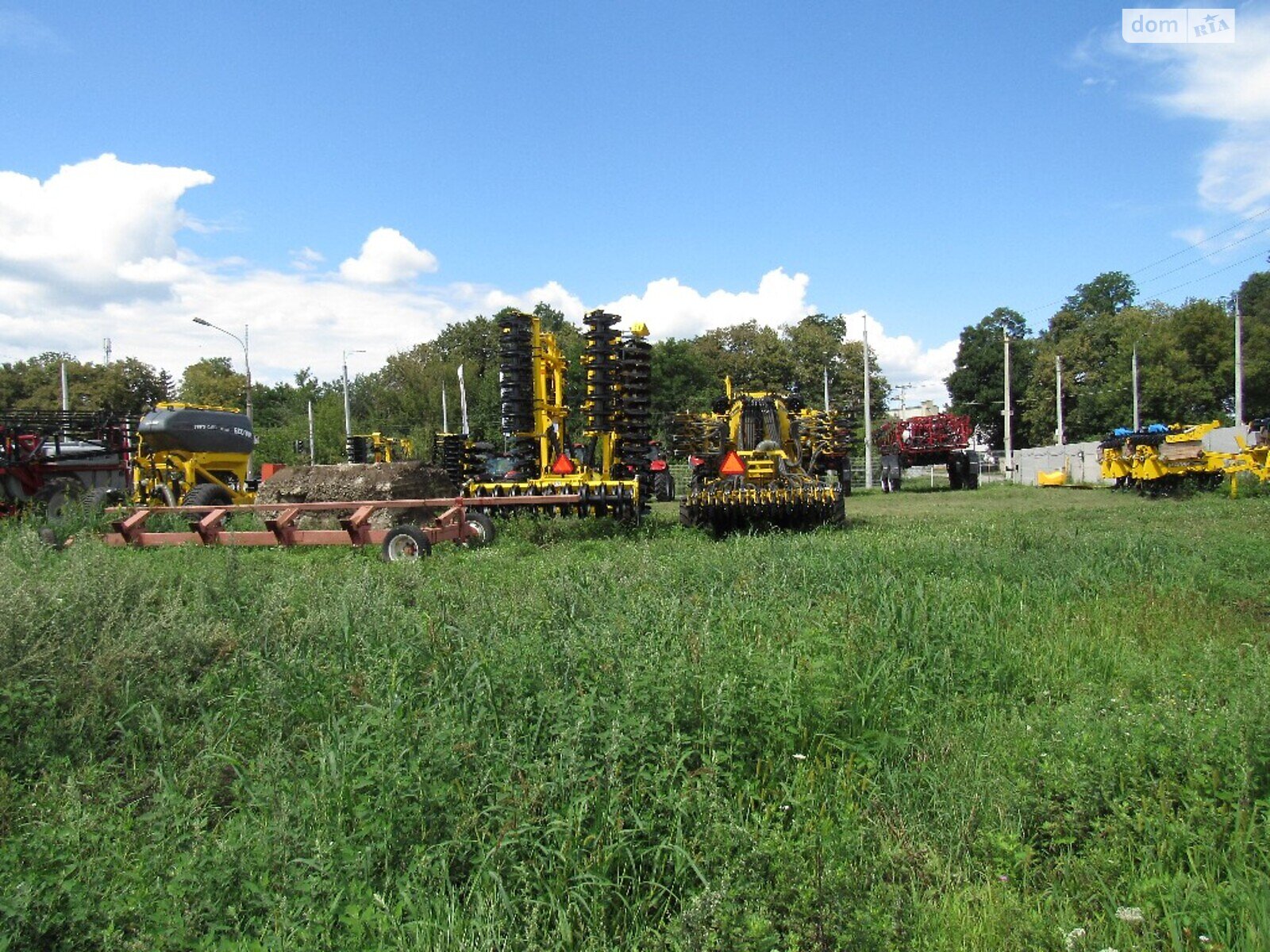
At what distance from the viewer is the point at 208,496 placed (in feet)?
49.7

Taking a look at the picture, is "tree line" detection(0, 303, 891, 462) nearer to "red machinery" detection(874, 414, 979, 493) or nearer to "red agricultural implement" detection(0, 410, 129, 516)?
"red machinery" detection(874, 414, 979, 493)

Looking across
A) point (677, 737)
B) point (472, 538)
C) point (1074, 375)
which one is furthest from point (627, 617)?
point (1074, 375)

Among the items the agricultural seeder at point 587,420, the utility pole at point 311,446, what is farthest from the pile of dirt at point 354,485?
the utility pole at point 311,446

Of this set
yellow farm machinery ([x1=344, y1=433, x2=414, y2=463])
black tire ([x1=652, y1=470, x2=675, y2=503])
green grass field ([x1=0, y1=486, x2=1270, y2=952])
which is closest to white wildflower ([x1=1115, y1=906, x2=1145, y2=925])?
green grass field ([x1=0, y1=486, x2=1270, y2=952])

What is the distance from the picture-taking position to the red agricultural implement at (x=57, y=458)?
15.4 meters

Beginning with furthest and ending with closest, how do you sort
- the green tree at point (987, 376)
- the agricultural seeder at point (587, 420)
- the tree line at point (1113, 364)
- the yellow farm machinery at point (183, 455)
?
the green tree at point (987, 376) → the tree line at point (1113, 364) → the yellow farm machinery at point (183, 455) → the agricultural seeder at point (587, 420)

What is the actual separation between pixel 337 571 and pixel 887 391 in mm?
45422

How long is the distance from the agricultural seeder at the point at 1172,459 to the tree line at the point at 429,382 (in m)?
22.8

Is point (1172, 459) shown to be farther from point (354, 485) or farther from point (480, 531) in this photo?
point (354, 485)

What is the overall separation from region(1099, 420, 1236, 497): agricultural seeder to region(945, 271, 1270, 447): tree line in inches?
580

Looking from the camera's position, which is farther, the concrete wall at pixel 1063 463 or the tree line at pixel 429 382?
the tree line at pixel 429 382

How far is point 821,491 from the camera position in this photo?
13156mm

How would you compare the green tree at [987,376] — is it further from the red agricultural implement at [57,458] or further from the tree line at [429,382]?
the red agricultural implement at [57,458]

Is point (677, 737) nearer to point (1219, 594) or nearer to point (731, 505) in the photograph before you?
point (1219, 594)
